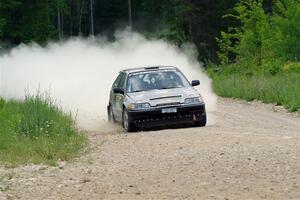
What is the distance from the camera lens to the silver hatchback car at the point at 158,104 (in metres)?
19.6

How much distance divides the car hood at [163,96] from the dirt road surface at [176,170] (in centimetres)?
218

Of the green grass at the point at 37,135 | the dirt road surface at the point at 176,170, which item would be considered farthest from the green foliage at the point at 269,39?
the dirt road surface at the point at 176,170

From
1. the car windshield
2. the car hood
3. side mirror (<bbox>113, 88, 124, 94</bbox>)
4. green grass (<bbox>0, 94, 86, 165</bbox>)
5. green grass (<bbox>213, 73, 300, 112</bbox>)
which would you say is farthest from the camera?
green grass (<bbox>213, 73, 300, 112</bbox>)

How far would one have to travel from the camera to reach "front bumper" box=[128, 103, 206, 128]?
1955cm

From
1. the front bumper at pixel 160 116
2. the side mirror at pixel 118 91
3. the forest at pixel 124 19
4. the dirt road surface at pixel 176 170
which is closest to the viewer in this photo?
the dirt road surface at pixel 176 170

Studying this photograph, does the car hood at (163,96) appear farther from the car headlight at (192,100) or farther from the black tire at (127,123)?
the black tire at (127,123)

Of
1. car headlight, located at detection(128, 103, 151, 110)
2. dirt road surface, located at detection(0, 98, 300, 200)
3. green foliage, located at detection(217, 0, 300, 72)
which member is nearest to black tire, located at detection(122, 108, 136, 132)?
car headlight, located at detection(128, 103, 151, 110)

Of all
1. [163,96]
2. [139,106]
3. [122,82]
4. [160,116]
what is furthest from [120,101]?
[160,116]

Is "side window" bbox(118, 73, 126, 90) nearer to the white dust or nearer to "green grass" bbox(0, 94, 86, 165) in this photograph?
"green grass" bbox(0, 94, 86, 165)

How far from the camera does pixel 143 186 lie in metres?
11.3

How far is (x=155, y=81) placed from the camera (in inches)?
827

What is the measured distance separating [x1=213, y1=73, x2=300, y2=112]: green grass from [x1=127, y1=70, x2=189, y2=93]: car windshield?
14.3 ft

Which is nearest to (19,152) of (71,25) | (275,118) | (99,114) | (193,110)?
(193,110)

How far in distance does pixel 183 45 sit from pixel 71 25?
39859 mm
